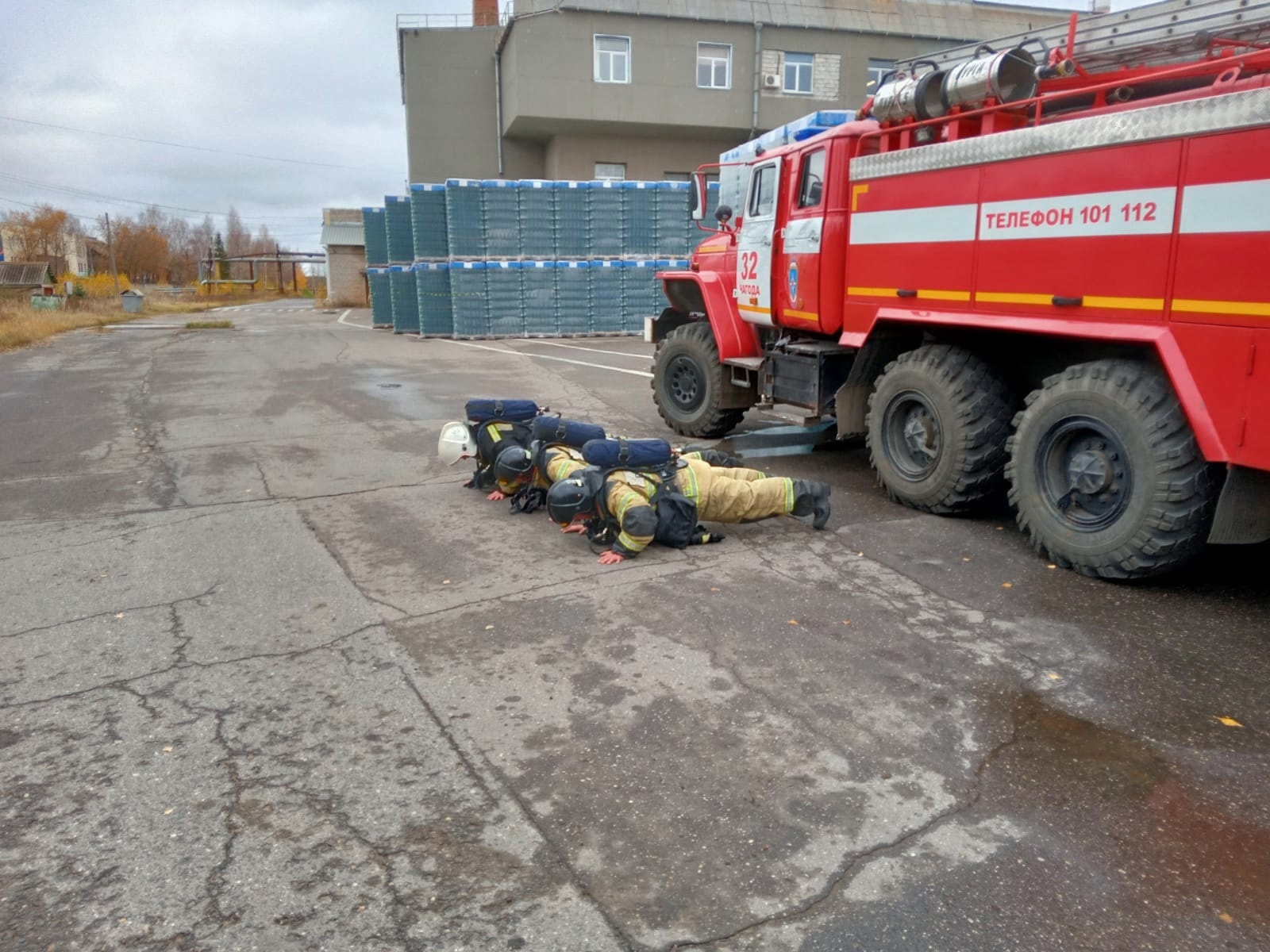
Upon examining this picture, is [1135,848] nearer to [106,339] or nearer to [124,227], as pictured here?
Result: [106,339]

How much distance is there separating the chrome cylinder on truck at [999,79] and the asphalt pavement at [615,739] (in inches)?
114

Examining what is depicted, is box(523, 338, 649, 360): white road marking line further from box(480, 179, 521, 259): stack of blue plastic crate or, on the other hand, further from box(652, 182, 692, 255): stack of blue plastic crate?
box(652, 182, 692, 255): stack of blue plastic crate

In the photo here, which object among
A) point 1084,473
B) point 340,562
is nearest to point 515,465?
point 340,562

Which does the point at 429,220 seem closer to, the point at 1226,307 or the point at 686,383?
the point at 686,383

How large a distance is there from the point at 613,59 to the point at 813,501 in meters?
27.8

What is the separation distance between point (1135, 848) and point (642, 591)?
113 inches

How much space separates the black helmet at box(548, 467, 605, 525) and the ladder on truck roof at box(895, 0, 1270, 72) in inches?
152

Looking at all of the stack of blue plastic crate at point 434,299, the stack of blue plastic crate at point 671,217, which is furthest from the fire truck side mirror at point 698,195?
the stack of blue plastic crate at point 434,299

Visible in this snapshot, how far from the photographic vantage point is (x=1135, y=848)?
291 centimetres

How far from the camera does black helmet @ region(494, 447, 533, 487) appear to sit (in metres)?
6.86

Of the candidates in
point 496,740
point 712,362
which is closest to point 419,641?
point 496,740

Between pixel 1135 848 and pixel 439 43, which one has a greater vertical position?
pixel 439 43

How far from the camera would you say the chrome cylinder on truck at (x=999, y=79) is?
5.62 m

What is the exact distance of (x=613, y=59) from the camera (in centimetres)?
3009
